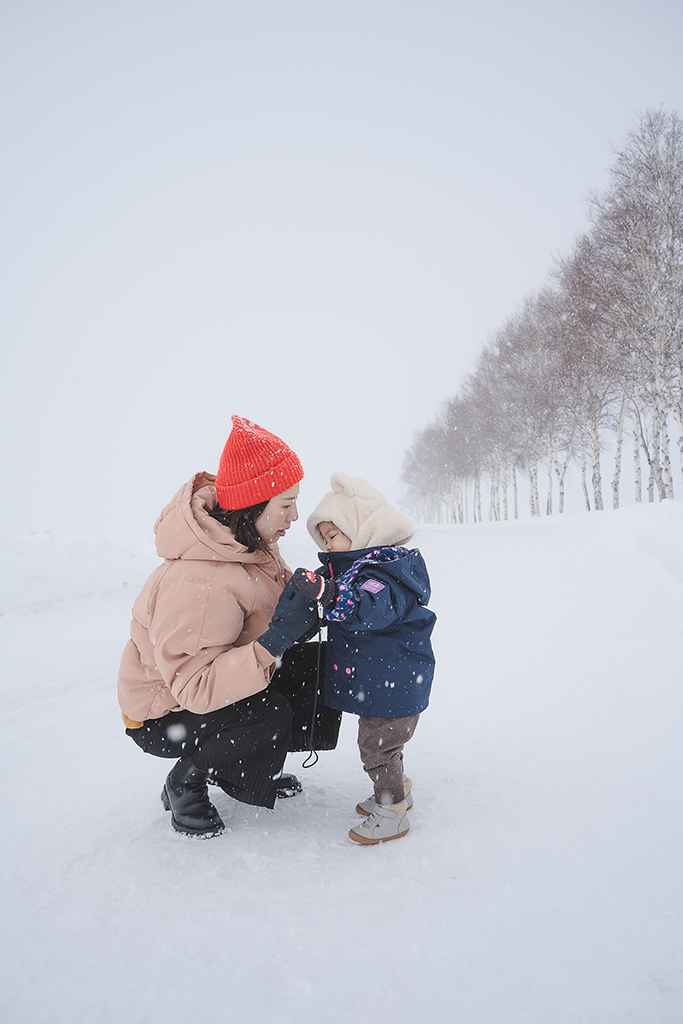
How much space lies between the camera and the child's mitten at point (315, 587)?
1.87m

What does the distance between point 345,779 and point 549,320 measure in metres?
21.1

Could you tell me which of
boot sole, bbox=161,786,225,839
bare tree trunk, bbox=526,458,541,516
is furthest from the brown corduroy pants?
bare tree trunk, bbox=526,458,541,516

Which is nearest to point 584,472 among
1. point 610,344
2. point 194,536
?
point 610,344

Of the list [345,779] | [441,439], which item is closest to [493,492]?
[441,439]

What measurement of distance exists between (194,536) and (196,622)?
337 millimetres

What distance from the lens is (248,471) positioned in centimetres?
221

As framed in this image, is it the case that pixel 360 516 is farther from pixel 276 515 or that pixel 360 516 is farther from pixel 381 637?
pixel 381 637

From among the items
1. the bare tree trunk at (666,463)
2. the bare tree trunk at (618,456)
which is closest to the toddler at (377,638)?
the bare tree trunk at (666,463)

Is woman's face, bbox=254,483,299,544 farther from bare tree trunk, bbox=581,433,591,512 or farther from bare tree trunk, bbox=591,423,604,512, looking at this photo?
bare tree trunk, bbox=581,433,591,512

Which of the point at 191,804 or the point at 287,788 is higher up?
the point at 191,804

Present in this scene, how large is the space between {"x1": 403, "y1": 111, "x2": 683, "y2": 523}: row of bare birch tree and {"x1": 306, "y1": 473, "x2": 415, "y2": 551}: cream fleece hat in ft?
42.1

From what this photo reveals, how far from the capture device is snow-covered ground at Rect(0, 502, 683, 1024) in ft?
4.06

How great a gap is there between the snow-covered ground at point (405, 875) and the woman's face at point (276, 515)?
1.21 meters

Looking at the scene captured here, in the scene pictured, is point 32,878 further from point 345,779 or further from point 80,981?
point 345,779
